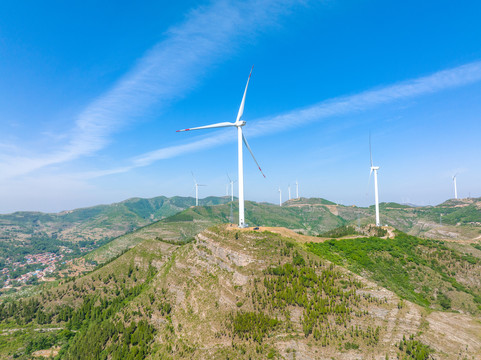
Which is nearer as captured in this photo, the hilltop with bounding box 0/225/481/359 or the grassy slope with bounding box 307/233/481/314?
the hilltop with bounding box 0/225/481/359

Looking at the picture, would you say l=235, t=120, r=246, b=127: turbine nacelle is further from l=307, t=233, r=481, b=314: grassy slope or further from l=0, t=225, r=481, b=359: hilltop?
l=307, t=233, r=481, b=314: grassy slope

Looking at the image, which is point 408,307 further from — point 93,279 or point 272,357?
point 93,279

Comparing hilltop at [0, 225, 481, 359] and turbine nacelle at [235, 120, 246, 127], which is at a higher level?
turbine nacelle at [235, 120, 246, 127]

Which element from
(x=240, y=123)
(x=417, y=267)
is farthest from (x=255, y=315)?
(x=417, y=267)

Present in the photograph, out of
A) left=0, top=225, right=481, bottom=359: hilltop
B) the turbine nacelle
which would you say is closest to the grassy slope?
left=0, top=225, right=481, bottom=359: hilltop

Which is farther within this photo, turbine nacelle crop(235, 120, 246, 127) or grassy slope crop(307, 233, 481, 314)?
turbine nacelle crop(235, 120, 246, 127)

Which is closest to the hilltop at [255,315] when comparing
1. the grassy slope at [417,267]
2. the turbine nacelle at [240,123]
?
the grassy slope at [417,267]

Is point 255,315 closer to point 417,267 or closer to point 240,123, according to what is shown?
point 240,123

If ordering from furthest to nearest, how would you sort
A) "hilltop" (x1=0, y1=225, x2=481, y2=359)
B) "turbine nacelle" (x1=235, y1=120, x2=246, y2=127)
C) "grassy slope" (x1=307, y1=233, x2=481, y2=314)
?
"turbine nacelle" (x1=235, y1=120, x2=246, y2=127)
"grassy slope" (x1=307, y1=233, x2=481, y2=314)
"hilltop" (x1=0, y1=225, x2=481, y2=359)

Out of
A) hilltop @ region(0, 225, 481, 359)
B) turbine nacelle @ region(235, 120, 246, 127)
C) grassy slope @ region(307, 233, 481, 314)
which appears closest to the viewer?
hilltop @ region(0, 225, 481, 359)
